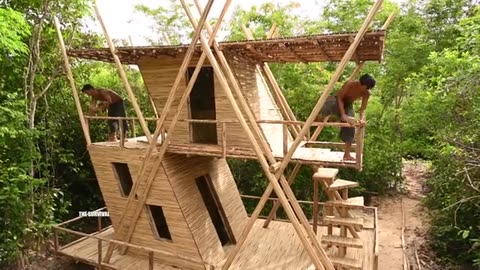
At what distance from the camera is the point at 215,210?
940 centimetres

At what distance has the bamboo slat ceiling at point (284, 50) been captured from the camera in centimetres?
600

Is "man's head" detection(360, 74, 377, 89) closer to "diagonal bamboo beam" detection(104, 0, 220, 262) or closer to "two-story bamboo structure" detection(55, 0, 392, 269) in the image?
"two-story bamboo structure" detection(55, 0, 392, 269)

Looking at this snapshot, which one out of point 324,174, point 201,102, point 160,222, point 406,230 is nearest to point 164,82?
point 201,102

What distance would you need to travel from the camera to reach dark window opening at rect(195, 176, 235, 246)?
30.3 ft

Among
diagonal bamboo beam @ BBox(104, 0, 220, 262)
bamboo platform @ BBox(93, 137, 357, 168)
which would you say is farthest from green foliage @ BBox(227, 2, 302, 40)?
diagonal bamboo beam @ BBox(104, 0, 220, 262)

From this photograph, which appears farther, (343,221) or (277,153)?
Answer: (277,153)

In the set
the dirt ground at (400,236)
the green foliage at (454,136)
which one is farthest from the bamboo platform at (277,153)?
the dirt ground at (400,236)

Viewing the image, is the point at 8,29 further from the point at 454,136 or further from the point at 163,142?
the point at 454,136

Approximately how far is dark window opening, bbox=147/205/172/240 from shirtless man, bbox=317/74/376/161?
15.3 feet

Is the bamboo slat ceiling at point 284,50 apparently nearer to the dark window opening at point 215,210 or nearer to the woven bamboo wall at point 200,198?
the woven bamboo wall at point 200,198

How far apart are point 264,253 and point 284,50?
4715mm

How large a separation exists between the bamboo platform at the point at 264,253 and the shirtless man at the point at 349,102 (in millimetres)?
2850

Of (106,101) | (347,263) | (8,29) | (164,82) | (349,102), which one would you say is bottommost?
(347,263)

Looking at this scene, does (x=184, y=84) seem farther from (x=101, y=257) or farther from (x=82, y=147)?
(x=82, y=147)
